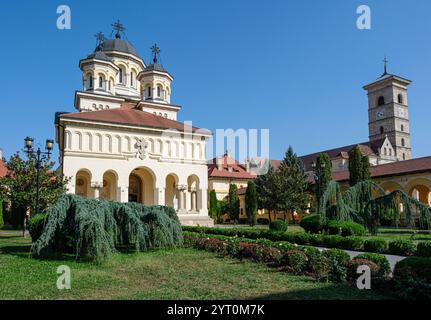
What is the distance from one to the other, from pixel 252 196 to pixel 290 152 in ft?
24.5

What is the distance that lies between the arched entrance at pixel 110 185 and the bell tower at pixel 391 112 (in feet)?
179

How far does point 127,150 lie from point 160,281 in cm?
2667

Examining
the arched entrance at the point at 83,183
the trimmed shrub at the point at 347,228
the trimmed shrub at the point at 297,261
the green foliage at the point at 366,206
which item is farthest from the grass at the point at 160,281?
the arched entrance at the point at 83,183

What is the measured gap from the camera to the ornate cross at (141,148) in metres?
34.5

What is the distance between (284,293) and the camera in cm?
747

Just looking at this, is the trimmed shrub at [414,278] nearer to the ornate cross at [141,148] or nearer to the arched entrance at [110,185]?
the arched entrance at [110,185]

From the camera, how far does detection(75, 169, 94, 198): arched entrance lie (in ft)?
111

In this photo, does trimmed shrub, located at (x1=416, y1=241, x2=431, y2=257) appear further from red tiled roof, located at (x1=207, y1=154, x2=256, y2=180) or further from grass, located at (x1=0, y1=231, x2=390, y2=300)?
red tiled roof, located at (x1=207, y1=154, x2=256, y2=180)

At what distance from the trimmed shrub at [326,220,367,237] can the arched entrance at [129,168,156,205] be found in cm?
2024

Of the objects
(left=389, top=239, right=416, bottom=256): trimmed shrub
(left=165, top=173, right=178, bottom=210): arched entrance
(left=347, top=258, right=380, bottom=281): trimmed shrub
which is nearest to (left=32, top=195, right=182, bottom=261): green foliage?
(left=347, top=258, right=380, bottom=281): trimmed shrub

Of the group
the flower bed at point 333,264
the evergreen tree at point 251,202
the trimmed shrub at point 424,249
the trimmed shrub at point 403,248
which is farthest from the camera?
A: the evergreen tree at point 251,202

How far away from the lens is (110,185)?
118 feet

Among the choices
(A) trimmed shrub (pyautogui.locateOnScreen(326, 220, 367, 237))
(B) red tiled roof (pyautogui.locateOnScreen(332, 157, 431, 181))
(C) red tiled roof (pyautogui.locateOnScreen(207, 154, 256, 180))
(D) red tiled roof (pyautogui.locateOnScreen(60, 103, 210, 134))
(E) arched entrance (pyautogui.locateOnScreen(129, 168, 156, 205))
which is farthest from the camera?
(C) red tiled roof (pyautogui.locateOnScreen(207, 154, 256, 180))
